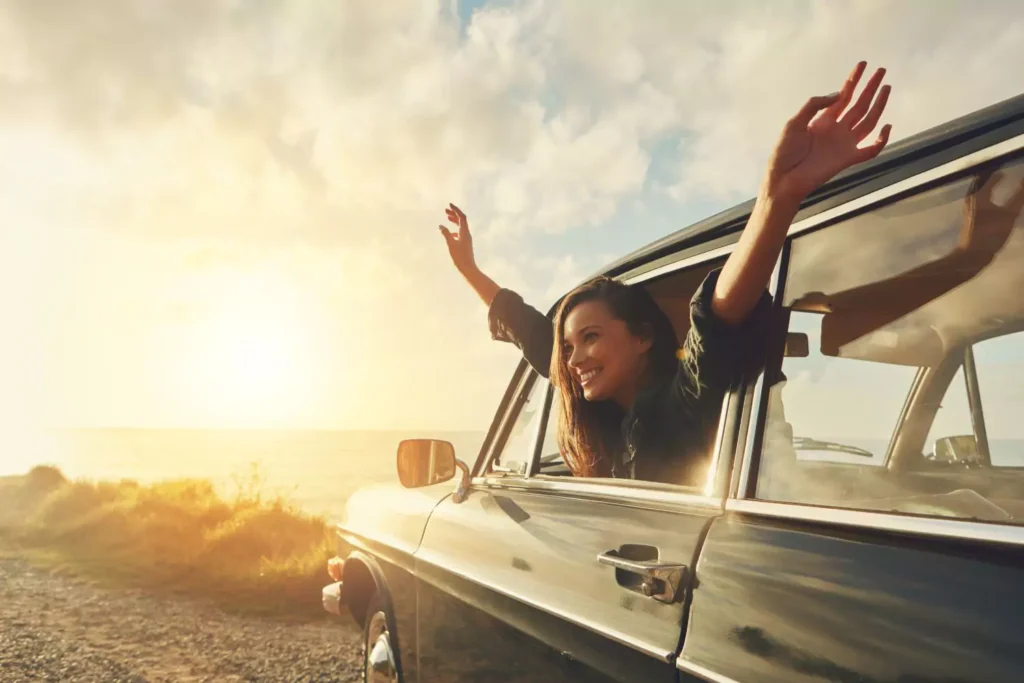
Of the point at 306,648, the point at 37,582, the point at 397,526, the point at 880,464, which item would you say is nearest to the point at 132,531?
the point at 37,582

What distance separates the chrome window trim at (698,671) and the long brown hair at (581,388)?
104 cm

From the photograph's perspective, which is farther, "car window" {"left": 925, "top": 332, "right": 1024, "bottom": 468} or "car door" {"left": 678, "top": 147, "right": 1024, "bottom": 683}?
"car window" {"left": 925, "top": 332, "right": 1024, "bottom": 468}

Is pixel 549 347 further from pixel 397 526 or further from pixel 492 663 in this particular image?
pixel 492 663

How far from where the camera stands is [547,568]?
2.04 meters

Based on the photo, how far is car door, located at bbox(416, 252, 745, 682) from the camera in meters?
1.65

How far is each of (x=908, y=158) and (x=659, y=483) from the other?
942mm

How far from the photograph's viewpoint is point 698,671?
1.46 meters

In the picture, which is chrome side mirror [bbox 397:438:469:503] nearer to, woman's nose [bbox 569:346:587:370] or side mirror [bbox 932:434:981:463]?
woman's nose [bbox 569:346:587:370]

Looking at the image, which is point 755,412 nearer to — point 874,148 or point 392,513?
point 874,148

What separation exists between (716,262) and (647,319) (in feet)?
2.19

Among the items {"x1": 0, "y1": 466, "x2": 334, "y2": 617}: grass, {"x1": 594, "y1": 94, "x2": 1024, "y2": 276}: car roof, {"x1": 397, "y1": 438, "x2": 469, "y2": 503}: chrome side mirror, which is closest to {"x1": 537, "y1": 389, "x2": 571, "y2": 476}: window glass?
{"x1": 397, "y1": 438, "x2": 469, "y2": 503}: chrome side mirror

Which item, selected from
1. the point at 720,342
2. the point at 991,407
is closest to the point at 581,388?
the point at 720,342

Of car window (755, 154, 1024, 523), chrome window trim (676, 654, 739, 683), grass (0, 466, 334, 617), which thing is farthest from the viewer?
grass (0, 466, 334, 617)

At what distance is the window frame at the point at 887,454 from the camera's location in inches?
46.1
